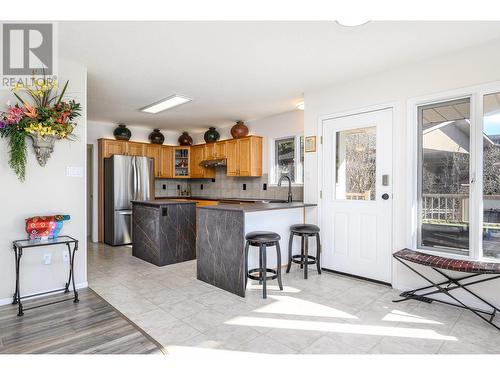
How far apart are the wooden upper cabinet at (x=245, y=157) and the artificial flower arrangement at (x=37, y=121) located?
3.24 metres

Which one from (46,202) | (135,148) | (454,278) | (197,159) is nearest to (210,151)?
(197,159)

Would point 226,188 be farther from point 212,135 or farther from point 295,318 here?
point 295,318

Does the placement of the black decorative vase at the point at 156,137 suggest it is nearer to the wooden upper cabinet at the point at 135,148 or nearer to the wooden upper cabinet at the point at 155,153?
the wooden upper cabinet at the point at 155,153

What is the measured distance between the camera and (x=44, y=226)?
2.87 metres

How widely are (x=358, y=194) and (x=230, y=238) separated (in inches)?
67.4

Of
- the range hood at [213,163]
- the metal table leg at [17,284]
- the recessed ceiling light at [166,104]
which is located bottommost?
the metal table leg at [17,284]

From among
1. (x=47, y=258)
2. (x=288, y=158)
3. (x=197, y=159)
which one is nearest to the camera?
Answer: (x=47, y=258)

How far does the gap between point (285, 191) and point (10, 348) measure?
428cm

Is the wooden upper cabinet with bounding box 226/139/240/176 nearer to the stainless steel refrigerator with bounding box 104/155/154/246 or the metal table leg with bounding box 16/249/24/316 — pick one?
the stainless steel refrigerator with bounding box 104/155/154/246

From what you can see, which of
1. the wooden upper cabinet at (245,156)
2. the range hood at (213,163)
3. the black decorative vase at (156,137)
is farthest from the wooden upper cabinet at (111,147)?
the wooden upper cabinet at (245,156)

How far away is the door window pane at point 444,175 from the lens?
2.95 metres

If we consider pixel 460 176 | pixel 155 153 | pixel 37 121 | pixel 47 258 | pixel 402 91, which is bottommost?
pixel 47 258

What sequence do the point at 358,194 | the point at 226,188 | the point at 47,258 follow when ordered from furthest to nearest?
the point at 226,188
the point at 358,194
the point at 47,258
